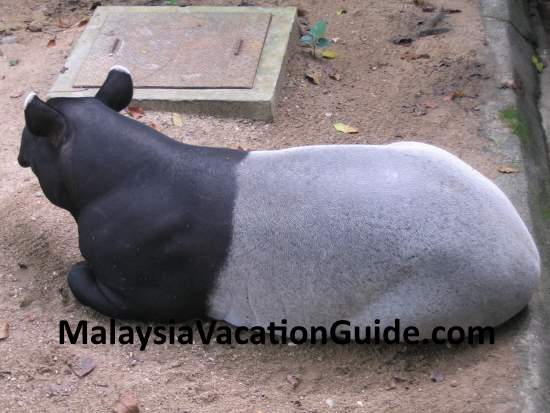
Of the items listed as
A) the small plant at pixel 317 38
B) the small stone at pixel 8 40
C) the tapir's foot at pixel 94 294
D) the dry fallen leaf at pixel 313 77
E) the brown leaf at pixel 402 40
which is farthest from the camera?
the small stone at pixel 8 40

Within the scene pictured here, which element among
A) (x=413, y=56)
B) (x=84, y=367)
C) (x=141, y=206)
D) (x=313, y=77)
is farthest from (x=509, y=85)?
(x=84, y=367)

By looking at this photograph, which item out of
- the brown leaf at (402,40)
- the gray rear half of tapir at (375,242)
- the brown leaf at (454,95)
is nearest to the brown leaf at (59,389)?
the gray rear half of tapir at (375,242)

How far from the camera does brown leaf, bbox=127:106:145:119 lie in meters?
6.18

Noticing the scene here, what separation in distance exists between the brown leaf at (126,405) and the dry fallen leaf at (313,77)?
3403 millimetres

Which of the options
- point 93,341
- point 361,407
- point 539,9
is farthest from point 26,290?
point 539,9

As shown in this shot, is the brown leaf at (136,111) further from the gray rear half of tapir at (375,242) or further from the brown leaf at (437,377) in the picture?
the brown leaf at (437,377)

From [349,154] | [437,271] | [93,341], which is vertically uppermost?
[349,154]

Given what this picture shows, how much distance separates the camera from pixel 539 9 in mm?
8523

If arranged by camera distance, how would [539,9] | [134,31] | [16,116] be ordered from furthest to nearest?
[539,9], [134,31], [16,116]

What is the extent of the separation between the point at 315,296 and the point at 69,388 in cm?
118

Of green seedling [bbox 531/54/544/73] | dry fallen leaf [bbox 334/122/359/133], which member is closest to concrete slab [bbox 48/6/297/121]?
dry fallen leaf [bbox 334/122/359/133]

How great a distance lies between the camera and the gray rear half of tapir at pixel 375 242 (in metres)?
3.96

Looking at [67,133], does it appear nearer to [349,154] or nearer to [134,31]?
[349,154]

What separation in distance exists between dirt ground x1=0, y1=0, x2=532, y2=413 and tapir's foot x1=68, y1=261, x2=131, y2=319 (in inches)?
4.4
